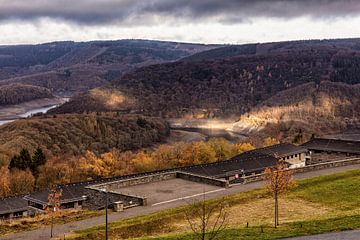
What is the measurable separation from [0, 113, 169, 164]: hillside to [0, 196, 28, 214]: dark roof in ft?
230

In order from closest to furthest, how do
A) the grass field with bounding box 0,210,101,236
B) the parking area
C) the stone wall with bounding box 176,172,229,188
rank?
1. the grass field with bounding box 0,210,101,236
2. the parking area
3. the stone wall with bounding box 176,172,229,188

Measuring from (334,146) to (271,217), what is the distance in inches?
1818

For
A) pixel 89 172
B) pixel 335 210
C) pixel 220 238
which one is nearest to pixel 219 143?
pixel 89 172

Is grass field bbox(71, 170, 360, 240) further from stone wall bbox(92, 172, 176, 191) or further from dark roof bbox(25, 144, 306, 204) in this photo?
dark roof bbox(25, 144, 306, 204)

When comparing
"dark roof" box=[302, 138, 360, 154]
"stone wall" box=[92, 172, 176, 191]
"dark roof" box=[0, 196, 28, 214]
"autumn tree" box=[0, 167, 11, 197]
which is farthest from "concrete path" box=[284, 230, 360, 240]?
"autumn tree" box=[0, 167, 11, 197]

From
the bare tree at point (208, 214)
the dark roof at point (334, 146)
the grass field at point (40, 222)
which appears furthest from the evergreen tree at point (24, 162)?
the bare tree at point (208, 214)

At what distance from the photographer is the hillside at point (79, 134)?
151 m

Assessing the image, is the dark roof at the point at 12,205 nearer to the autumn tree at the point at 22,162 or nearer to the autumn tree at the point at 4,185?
the autumn tree at the point at 4,185

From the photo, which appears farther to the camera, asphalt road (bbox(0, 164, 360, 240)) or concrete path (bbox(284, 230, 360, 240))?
asphalt road (bbox(0, 164, 360, 240))

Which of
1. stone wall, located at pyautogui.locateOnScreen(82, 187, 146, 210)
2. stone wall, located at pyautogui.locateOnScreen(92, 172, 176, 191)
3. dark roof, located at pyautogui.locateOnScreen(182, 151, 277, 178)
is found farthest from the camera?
dark roof, located at pyautogui.locateOnScreen(182, 151, 277, 178)

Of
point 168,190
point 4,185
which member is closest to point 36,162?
point 4,185

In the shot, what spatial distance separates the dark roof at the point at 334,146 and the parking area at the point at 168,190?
35.1 metres

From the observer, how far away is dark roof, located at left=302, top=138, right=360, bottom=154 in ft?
241

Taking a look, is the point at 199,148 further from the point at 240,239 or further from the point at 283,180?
the point at 240,239
